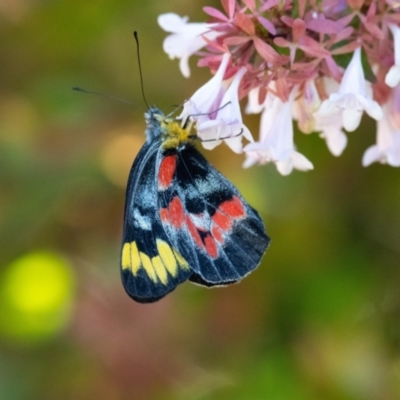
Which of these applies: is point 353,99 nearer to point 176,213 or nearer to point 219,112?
point 219,112

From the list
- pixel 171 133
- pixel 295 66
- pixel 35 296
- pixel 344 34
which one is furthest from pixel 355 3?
A: pixel 35 296

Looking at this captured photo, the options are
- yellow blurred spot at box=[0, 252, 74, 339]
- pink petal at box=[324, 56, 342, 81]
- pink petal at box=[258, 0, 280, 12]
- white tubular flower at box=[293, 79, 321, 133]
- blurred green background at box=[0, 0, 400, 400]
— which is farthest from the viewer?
yellow blurred spot at box=[0, 252, 74, 339]

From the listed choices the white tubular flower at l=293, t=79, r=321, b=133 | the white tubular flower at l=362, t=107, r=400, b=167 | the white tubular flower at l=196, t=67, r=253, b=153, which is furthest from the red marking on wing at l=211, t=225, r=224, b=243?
the white tubular flower at l=362, t=107, r=400, b=167

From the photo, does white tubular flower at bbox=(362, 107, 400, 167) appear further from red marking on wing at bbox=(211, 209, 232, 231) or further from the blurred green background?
the blurred green background

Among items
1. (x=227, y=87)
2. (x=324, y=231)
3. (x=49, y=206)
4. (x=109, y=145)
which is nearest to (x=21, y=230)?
(x=49, y=206)

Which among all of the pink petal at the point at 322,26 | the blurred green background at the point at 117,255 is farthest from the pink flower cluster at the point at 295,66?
the blurred green background at the point at 117,255

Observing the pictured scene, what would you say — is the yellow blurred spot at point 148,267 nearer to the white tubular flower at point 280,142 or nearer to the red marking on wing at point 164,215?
A: the red marking on wing at point 164,215

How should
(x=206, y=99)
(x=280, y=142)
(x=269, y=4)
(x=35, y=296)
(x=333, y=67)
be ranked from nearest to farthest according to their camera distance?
1. (x=269, y=4)
2. (x=333, y=67)
3. (x=206, y=99)
4. (x=280, y=142)
5. (x=35, y=296)
